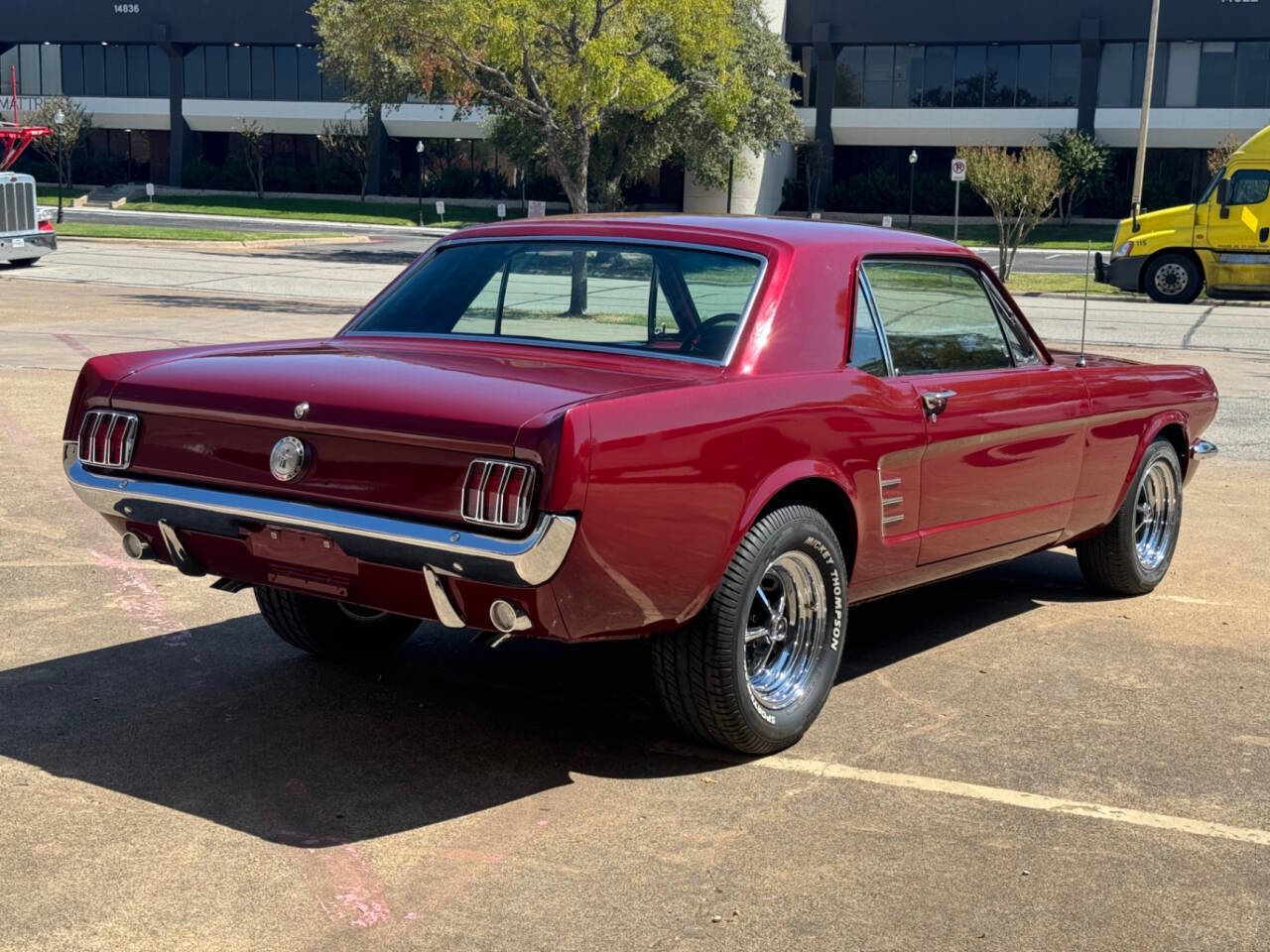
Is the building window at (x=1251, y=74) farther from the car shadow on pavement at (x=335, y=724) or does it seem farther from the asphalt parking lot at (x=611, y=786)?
the car shadow on pavement at (x=335, y=724)

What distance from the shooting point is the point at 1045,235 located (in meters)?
55.5

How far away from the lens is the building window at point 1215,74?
56.8 m

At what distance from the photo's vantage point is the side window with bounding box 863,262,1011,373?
554 cm

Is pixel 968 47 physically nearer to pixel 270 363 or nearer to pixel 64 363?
pixel 64 363

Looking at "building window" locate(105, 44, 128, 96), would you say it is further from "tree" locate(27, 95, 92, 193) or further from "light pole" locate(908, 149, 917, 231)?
"light pole" locate(908, 149, 917, 231)

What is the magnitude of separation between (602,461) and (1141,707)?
7.94ft

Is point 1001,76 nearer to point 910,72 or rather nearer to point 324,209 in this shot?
point 910,72

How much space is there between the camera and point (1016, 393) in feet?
19.4

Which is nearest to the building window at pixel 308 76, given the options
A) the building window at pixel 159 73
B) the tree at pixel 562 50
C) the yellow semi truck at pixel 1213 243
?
the building window at pixel 159 73

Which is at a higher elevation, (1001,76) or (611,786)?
(1001,76)

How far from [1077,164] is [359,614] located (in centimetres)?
5453

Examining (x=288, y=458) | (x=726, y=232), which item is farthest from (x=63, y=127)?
(x=288, y=458)

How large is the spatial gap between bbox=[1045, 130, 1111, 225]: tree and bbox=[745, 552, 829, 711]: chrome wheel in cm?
5318

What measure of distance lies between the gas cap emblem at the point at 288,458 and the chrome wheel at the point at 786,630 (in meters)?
1.41
